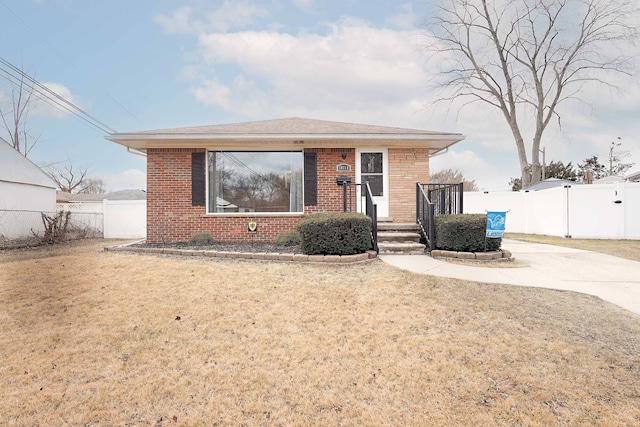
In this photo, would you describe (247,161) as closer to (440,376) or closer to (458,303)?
(458,303)

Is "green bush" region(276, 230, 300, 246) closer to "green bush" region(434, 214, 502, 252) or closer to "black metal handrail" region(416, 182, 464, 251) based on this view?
"black metal handrail" region(416, 182, 464, 251)

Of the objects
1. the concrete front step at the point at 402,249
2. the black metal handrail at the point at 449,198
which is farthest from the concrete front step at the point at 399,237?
the black metal handrail at the point at 449,198

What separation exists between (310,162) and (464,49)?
15196 millimetres

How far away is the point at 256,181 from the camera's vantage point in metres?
8.69

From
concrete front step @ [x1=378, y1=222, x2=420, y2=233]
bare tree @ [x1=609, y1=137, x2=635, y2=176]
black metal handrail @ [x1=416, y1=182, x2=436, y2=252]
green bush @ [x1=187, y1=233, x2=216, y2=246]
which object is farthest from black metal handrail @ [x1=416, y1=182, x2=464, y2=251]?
bare tree @ [x1=609, y1=137, x2=635, y2=176]

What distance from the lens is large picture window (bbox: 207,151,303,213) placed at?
28.2 feet

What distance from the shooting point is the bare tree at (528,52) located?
A: 16.5 m

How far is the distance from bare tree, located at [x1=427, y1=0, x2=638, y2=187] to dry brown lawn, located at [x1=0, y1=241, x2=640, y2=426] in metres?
16.0

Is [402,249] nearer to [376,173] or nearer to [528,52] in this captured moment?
[376,173]

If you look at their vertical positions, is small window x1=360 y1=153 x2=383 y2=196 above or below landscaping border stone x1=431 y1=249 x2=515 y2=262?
above

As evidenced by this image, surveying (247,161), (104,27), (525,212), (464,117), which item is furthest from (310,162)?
(464,117)

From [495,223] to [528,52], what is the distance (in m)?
16.3

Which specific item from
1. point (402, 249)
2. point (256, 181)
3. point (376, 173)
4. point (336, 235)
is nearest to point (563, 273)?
point (402, 249)

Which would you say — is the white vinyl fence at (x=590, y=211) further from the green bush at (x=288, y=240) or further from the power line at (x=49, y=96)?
the power line at (x=49, y=96)
